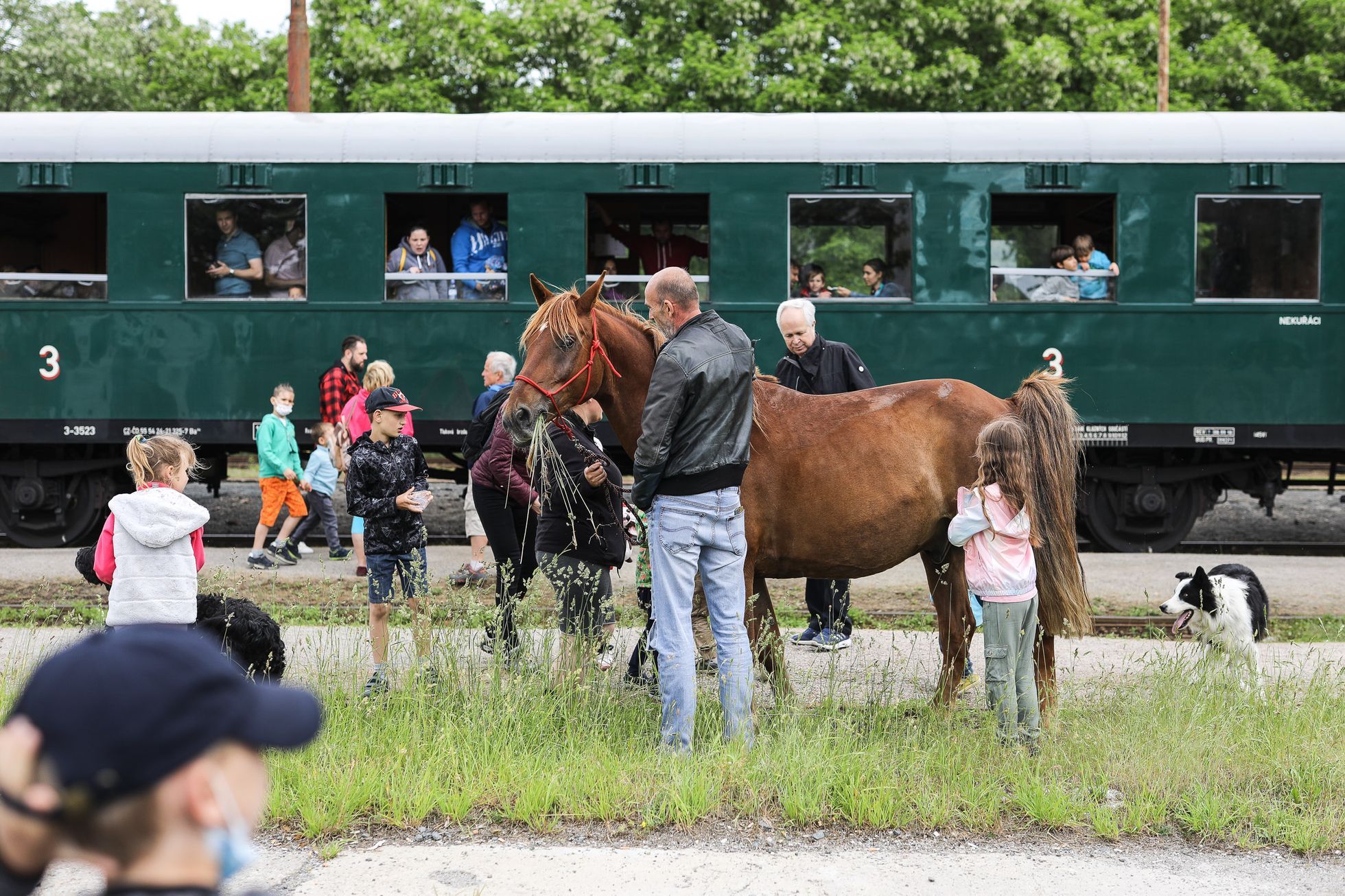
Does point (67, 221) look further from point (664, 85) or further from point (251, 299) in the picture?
point (664, 85)

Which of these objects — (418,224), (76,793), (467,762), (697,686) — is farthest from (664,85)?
(76,793)

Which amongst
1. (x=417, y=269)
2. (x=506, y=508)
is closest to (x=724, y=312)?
(x=417, y=269)

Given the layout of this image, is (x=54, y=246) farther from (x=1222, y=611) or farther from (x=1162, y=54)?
(x=1162, y=54)

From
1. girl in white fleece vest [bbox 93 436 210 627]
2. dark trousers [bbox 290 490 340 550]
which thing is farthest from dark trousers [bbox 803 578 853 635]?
dark trousers [bbox 290 490 340 550]

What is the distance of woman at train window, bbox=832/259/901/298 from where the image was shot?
11.2m

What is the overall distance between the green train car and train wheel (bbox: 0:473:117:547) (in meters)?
0.67

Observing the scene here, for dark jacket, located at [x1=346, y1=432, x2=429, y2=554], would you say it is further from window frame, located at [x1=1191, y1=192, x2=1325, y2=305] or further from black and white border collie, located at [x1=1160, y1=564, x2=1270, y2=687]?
window frame, located at [x1=1191, y1=192, x2=1325, y2=305]

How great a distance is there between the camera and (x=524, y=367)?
5328 mm

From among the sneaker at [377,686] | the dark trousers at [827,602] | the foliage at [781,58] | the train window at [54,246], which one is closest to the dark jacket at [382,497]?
the sneaker at [377,686]

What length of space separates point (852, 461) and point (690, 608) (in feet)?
3.81

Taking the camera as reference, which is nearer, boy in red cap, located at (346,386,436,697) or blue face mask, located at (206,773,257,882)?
blue face mask, located at (206,773,257,882)

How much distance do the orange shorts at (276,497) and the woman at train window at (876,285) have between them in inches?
200

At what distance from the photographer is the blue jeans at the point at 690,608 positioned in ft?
16.3

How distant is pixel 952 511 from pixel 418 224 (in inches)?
291
